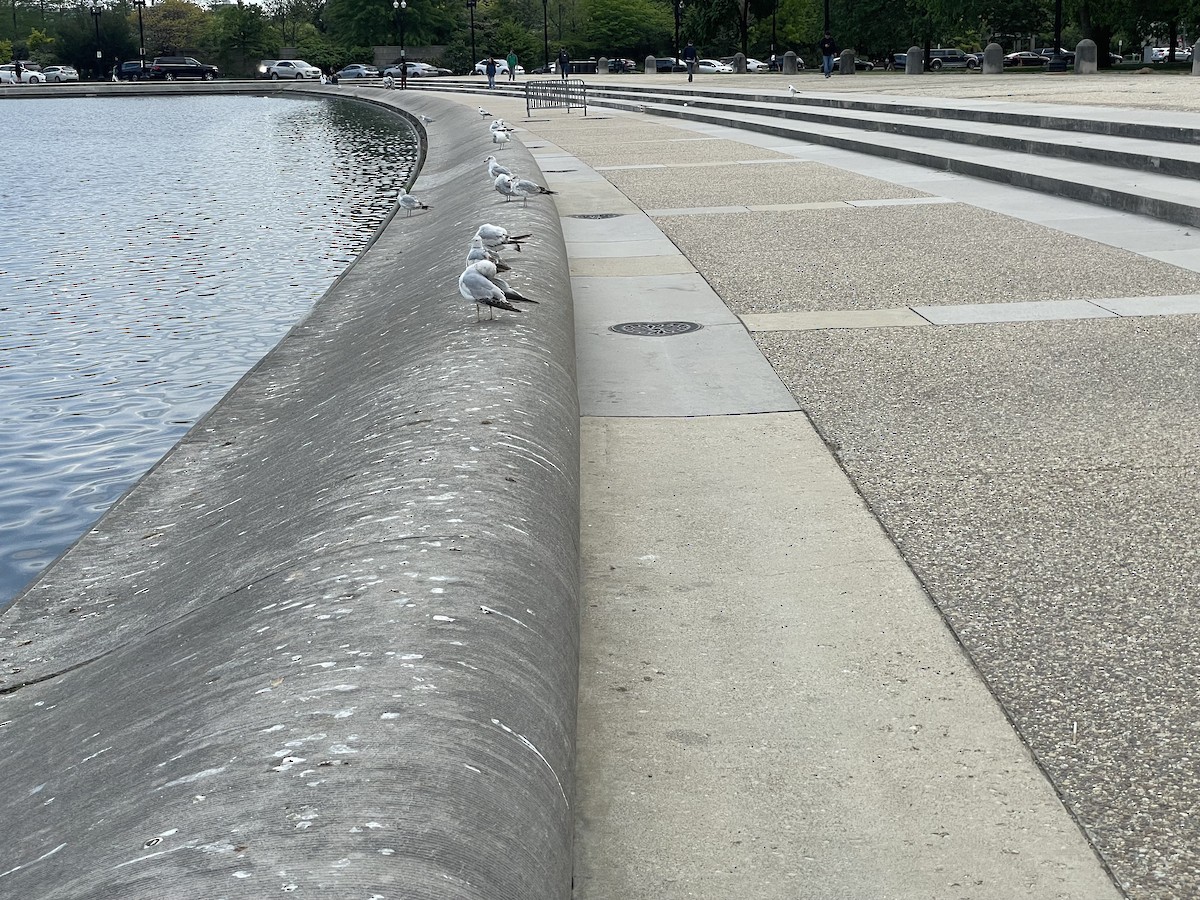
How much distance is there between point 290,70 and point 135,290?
91.0 metres

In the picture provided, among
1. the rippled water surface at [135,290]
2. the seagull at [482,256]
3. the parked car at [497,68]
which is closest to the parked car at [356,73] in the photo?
the parked car at [497,68]

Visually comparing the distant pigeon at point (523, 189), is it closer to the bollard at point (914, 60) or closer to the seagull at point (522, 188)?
the seagull at point (522, 188)

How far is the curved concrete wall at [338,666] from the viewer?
226 cm

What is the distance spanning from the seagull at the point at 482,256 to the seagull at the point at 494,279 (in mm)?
97

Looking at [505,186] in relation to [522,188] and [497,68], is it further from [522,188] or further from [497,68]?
[497,68]

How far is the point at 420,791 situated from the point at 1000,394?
503 centimetres

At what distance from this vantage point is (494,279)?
6875 millimetres

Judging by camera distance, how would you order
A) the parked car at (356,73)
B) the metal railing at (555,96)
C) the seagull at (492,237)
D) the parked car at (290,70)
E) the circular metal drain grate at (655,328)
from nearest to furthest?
the seagull at (492,237), the circular metal drain grate at (655,328), the metal railing at (555,96), the parked car at (356,73), the parked car at (290,70)

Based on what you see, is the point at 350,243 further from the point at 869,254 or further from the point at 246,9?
the point at 246,9

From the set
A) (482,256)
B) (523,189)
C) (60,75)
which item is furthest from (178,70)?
(482,256)

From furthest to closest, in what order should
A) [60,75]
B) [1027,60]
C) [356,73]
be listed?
[60,75] < [356,73] < [1027,60]

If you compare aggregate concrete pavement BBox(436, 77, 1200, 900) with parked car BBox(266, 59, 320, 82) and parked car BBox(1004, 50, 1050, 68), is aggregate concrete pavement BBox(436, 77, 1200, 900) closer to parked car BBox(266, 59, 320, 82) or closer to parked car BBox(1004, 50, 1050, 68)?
parked car BBox(1004, 50, 1050, 68)

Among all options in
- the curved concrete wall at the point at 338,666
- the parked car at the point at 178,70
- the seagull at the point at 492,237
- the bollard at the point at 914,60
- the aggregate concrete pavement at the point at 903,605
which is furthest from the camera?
the parked car at the point at 178,70

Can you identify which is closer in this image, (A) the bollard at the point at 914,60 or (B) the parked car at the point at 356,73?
(A) the bollard at the point at 914,60
